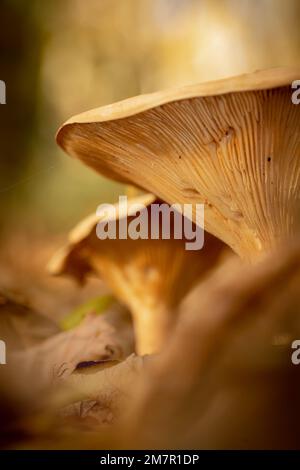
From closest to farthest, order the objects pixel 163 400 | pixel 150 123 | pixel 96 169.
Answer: pixel 150 123 < pixel 163 400 < pixel 96 169

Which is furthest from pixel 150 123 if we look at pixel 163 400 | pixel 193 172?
pixel 163 400

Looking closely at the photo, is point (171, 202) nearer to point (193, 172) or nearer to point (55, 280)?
point (193, 172)

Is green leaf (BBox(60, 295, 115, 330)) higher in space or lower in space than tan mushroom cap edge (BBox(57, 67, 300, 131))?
lower

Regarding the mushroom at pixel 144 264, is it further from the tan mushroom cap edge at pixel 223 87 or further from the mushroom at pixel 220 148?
the tan mushroom cap edge at pixel 223 87

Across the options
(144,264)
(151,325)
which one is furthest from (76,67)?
(151,325)

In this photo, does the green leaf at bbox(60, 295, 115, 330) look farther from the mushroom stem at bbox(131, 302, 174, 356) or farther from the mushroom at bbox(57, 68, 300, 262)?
the mushroom at bbox(57, 68, 300, 262)

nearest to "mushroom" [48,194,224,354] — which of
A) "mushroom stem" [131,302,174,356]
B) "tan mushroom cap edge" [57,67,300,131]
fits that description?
"mushroom stem" [131,302,174,356]
